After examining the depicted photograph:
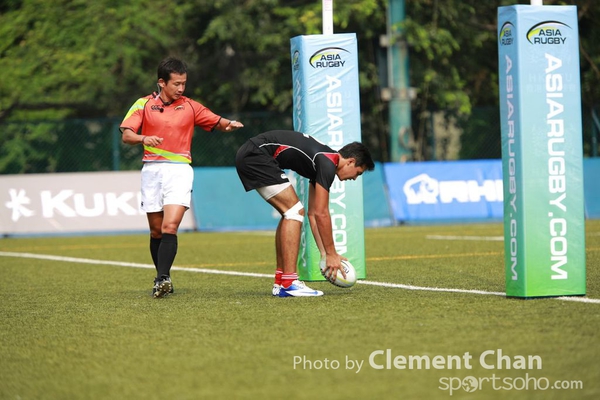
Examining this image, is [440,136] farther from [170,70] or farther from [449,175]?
[170,70]

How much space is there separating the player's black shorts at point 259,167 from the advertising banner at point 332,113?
132 cm

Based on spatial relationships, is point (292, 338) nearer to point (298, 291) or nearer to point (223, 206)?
point (298, 291)

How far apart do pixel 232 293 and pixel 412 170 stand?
1079 centimetres

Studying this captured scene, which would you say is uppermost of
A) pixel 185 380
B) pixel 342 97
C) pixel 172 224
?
pixel 342 97

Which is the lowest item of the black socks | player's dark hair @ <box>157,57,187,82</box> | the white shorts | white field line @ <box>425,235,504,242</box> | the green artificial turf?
the green artificial turf

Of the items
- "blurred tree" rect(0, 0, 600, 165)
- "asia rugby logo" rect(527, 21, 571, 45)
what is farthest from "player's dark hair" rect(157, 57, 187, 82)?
"blurred tree" rect(0, 0, 600, 165)

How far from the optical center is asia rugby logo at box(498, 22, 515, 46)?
777 centimetres

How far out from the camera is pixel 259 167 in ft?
28.7

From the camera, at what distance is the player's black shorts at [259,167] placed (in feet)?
28.7

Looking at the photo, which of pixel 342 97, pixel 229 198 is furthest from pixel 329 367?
pixel 229 198

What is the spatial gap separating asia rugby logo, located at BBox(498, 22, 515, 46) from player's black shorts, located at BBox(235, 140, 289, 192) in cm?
209

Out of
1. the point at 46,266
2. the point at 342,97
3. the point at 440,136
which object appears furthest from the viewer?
the point at 440,136

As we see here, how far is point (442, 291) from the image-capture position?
8.80 m

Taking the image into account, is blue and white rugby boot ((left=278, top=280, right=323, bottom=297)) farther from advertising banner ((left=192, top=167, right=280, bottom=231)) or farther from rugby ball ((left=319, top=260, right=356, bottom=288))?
advertising banner ((left=192, top=167, right=280, bottom=231))
